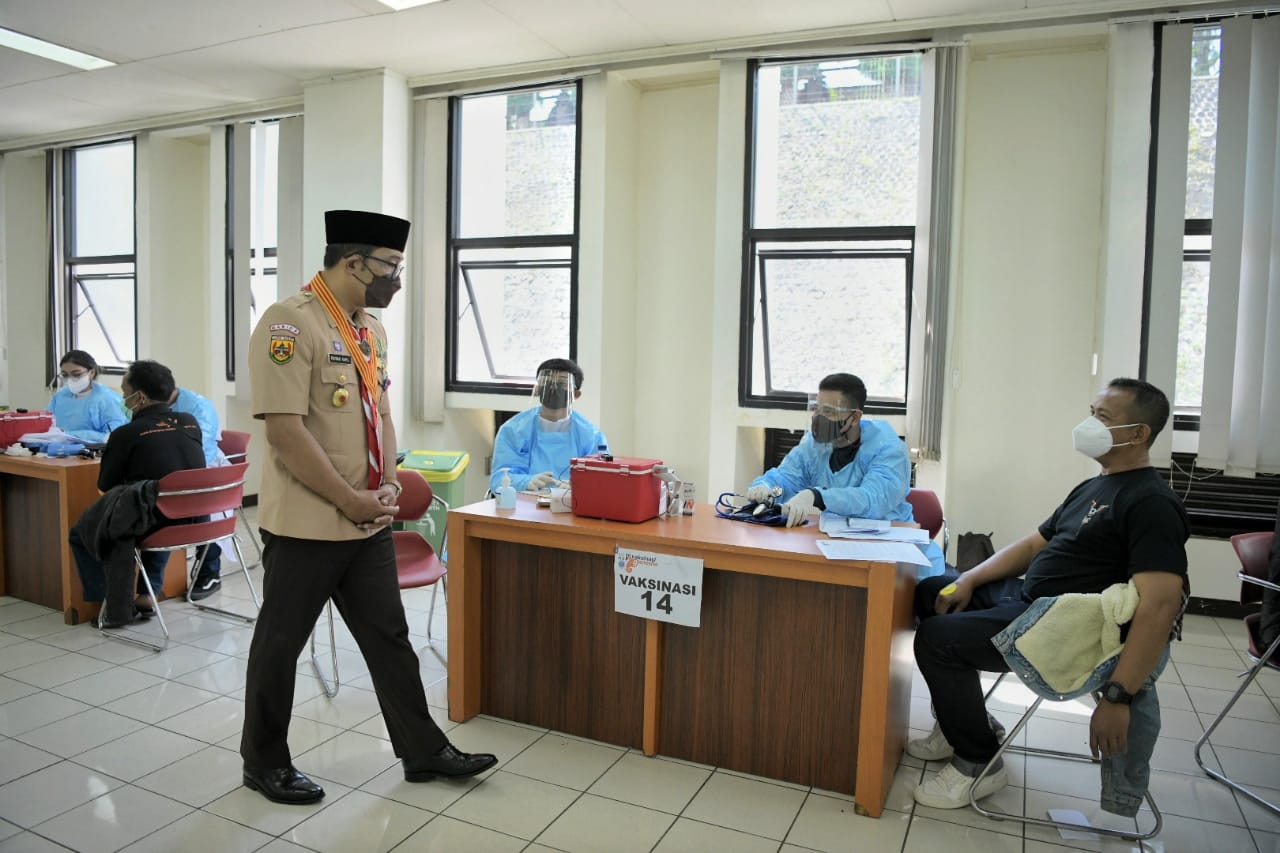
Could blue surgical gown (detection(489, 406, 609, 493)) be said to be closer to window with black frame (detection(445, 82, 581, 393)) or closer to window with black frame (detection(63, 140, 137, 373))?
window with black frame (detection(445, 82, 581, 393))

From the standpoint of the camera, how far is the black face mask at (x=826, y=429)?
10.6 ft

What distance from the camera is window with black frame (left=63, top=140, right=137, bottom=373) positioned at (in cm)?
770

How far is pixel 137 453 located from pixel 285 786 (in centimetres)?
211

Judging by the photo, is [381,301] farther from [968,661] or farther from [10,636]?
[10,636]

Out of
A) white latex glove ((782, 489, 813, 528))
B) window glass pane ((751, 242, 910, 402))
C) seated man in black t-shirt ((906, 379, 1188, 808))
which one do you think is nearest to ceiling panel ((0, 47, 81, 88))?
window glass pane ((751, 242, 910, 402))


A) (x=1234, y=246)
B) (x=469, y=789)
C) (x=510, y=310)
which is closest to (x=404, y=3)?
(x=510, y=310)

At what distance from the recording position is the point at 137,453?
3.95 meters

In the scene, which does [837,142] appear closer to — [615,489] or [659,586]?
[615,489]

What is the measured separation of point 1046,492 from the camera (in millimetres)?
4879

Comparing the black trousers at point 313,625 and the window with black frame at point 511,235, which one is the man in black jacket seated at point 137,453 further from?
the window with black frame at point 511,235

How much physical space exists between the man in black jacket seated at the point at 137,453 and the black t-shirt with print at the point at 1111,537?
3.66 meters

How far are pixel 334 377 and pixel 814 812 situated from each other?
1892mm

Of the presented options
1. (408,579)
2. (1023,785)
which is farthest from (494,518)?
(1023,785)

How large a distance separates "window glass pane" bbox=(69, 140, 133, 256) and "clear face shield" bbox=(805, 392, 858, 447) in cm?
697
